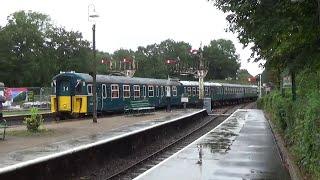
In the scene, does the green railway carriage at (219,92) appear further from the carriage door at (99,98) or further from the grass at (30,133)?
the grass at (30,133)

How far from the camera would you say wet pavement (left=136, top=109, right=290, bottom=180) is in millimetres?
12617

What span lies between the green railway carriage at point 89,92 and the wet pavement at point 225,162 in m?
12.3

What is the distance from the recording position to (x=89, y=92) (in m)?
32.4

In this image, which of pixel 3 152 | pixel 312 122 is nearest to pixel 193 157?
pixel 3 152

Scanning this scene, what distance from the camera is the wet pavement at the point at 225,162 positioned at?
12.6 m

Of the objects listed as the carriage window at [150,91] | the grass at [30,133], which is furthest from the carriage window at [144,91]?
the grass at [30,133]

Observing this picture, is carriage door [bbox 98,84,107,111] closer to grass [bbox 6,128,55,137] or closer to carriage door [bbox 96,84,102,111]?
carriage door [bbox 96,84,102,111]

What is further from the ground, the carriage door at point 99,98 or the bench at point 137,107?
the carriage door at point 99,98

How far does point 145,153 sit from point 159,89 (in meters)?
26.9

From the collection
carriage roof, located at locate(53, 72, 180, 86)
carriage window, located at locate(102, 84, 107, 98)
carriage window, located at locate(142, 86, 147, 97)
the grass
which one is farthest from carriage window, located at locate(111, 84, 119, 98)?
the grass

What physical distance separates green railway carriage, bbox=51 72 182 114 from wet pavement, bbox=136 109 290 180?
40.3 feet

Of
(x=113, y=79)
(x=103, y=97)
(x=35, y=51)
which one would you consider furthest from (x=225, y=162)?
(x=35, y=51)

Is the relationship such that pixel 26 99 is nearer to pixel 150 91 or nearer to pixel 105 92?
pixel 150 91

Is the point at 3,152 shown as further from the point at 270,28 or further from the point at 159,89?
the point at 159,89
